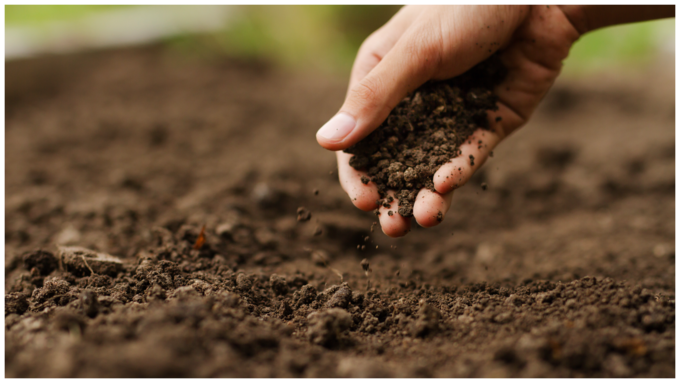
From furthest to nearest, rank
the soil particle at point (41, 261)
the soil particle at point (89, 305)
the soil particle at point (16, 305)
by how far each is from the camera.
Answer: the soil particle at point (41, 261), the soil particle at point (16, 305), the soil particle at point (89, 305)

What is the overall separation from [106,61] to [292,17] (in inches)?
82.1

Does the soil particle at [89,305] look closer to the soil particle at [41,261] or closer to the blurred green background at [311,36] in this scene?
the soil particle at [41,261]

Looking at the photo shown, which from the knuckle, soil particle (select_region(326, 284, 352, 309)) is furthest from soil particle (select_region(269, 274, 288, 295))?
the knuckle

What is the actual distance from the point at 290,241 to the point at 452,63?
1.13 metres

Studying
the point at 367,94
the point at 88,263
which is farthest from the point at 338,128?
the point at 88,263

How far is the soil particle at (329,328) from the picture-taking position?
133 centimetres

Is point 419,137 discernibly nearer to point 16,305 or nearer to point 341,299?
point 341,299

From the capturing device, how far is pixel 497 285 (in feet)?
5.70

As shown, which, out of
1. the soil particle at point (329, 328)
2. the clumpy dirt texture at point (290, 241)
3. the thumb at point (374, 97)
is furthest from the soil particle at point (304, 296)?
the thumb at point (374, 97)

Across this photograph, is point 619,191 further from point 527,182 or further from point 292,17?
point 292,17

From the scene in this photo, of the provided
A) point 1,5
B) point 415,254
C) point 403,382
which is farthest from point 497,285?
point 1,5

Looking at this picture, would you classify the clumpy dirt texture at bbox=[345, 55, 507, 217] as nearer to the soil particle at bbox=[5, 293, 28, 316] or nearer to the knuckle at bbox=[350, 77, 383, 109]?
the knuckle at bbox=[350, 77, 383, 109]

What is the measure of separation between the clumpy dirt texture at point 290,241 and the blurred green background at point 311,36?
0.35m

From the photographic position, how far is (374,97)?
153 cm
